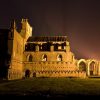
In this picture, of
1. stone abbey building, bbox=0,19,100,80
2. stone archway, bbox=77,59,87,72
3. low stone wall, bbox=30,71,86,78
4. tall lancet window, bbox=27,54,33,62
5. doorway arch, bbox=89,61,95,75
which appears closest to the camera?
stone abbey building, bbox=0,19,100,80

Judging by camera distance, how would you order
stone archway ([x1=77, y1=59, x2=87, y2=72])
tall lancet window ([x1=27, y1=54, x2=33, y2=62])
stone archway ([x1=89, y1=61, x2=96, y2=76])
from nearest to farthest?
tall lancet window ([x1=27, y1=54, x2=33, y2=62]), stone archway ([x1=77, y1=59, x2=87, y2=72]), stone archway ([x1=89, y1=61, x2=96, y2=76])

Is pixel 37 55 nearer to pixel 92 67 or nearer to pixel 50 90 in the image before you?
pixel 92 67

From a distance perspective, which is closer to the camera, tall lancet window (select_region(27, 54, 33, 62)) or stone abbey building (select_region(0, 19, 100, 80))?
stone abbey building (select_region(0, 19, 100, 80))

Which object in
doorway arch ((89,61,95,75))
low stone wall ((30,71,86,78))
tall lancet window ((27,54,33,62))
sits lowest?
low stone wall ((30,71,86,78))

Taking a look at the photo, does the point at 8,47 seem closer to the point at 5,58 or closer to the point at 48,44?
the point at 5,58

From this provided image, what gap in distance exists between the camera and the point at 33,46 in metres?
81.5

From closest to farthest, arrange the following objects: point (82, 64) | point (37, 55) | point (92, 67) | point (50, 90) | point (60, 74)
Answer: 1. point (50, 90)
2. point (60, 74)
3. point (37, 55)
4. point (82, 64)
5. point (92, 67)

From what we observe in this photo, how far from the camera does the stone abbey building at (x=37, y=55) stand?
6701 centimetres

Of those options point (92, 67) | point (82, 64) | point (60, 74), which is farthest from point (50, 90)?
point (92, 67)

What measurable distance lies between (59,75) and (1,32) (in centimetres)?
1877

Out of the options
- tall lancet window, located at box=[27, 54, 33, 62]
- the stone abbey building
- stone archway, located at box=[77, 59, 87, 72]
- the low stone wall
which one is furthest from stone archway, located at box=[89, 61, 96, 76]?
tall lancet window, located at box=[27, 54, 33, 62]

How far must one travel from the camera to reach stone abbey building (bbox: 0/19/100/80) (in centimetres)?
6701

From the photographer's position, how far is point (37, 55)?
79.0 m

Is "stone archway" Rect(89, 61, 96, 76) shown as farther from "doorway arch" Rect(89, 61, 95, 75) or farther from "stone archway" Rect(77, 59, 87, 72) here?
"stone archway" Rect(77, 59, 87, 72)
